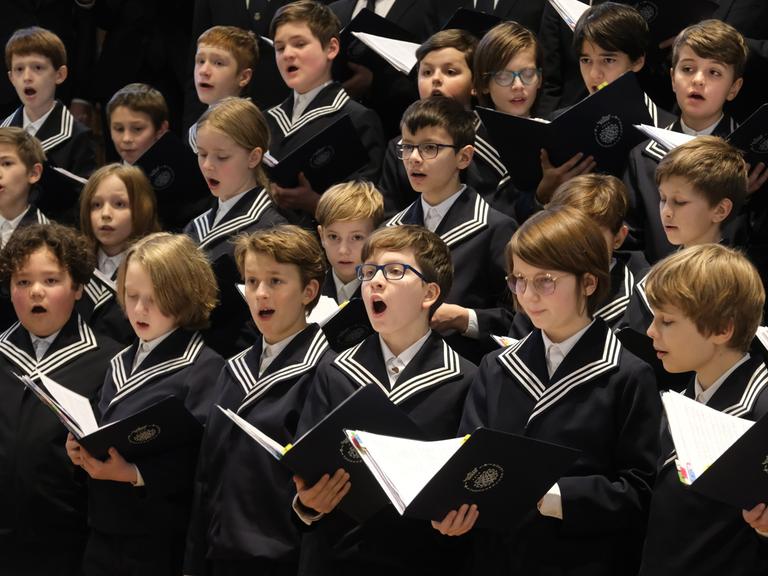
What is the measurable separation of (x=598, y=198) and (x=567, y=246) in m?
0.57

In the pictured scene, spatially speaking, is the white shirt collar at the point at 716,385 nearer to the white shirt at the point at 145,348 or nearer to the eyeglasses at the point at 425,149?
Result: the eyeglasses at the point at 425,149

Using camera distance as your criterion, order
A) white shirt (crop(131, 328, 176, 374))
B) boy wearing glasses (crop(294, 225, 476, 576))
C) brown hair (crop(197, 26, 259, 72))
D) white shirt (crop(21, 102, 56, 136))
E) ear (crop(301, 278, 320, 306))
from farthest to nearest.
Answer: white shirt (crop(21, 102, 56, 136)), brown hair (crop(197, 26, 259, 72)), white shirt (crop(131, 328, 176, 374)), ear (crop(301, 278, 320, 306)), boy wearing glasses (crop(294, 225, 476, 576))

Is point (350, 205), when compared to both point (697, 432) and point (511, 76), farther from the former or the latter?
point (697, 432)

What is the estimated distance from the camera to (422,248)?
3402mm

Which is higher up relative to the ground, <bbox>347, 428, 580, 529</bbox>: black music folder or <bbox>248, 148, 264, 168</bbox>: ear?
<bbox>248, 148, 264, 168</bbox>: ear

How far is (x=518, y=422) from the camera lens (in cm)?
307

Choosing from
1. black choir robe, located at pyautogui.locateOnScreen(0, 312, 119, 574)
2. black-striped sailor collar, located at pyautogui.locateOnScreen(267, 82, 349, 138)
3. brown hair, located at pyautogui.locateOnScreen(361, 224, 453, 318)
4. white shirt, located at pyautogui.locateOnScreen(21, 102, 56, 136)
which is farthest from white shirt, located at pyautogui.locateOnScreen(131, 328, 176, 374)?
white shirt, located at pyautogui.locateOnScreen(21, 102, 56, 136)

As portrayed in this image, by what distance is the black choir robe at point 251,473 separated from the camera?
3.38 m

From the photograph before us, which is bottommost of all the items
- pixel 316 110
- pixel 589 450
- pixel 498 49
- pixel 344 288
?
pixel 589 450

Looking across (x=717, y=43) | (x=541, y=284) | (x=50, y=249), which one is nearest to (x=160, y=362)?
(x=50, y=249)

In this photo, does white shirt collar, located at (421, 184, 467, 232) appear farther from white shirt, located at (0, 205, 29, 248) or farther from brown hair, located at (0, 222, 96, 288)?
white shirt, located at (0, 205, 29, 248)

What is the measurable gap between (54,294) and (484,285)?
1.27m

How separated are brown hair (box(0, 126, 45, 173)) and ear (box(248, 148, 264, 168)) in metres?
0.93

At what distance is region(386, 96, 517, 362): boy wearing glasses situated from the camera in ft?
12.4
